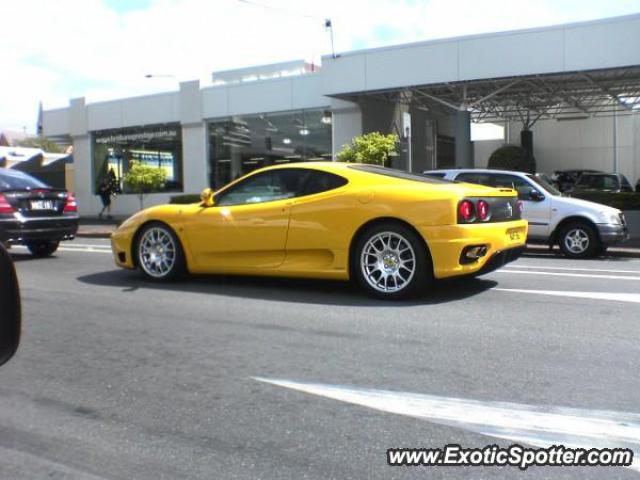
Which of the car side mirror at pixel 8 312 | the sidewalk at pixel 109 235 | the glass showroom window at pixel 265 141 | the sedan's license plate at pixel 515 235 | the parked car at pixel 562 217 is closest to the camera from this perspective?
the car side mirror at pixel 8 312

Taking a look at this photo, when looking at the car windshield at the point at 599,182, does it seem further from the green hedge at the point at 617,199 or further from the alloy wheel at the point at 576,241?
the alloy wheel at the point at 576,241

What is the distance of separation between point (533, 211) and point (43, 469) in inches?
396

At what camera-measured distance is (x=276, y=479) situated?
2938 millimetres

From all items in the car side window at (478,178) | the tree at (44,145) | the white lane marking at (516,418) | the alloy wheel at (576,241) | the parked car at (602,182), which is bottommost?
the white lane marking at (516,418)

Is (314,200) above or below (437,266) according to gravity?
above

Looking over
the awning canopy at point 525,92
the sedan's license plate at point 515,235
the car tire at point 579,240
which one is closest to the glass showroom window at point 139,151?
the awning canopy at point 525,92

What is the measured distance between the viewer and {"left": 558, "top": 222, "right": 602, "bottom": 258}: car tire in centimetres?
1109

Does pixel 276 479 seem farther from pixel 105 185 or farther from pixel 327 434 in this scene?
pixel 105 185

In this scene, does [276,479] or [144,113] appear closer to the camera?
[276,479]

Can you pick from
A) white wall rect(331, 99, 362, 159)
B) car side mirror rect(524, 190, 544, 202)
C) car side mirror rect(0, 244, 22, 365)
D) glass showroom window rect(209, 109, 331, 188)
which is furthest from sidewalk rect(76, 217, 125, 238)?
car side mirror rect(0, 244, 22, 365)

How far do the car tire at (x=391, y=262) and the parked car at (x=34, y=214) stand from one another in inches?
249

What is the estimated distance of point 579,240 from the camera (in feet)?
36.8

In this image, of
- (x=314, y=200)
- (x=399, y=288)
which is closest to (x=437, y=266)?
(x=399, y=288)

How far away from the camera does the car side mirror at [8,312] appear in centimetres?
187
